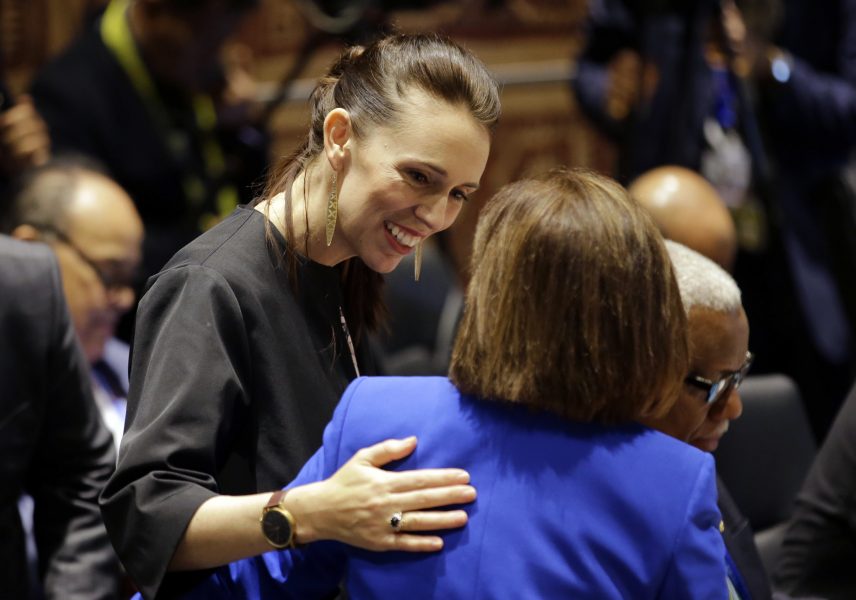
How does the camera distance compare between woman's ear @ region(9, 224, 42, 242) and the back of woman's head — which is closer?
the back of woman's head

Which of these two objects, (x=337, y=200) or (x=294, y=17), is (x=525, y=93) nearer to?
(x=294, y=17)

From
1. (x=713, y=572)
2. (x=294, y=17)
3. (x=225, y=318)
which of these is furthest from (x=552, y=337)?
(x=294, y=17)

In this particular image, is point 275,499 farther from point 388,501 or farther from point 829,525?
point 829,525

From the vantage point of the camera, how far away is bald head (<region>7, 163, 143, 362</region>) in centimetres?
265

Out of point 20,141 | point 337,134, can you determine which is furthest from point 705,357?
point 20,141

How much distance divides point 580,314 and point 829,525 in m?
0.85

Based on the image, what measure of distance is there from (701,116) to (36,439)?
2.25 meters

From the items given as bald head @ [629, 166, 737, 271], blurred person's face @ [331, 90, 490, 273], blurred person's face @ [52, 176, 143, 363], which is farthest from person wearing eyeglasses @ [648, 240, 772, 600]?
blurred person's face @ [52, 176, 143, 363]

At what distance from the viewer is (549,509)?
1.34m

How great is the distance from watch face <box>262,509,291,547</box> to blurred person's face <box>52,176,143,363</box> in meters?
1.33

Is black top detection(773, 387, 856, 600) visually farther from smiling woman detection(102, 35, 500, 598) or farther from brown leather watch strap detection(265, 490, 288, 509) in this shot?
brown leather watch strap detection(265, 490, 288, 509)

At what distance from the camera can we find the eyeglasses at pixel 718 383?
180 cm

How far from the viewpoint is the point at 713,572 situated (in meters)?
1.33

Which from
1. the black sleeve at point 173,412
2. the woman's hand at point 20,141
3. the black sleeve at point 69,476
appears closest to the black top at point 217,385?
the black sleeve at point 173,412
